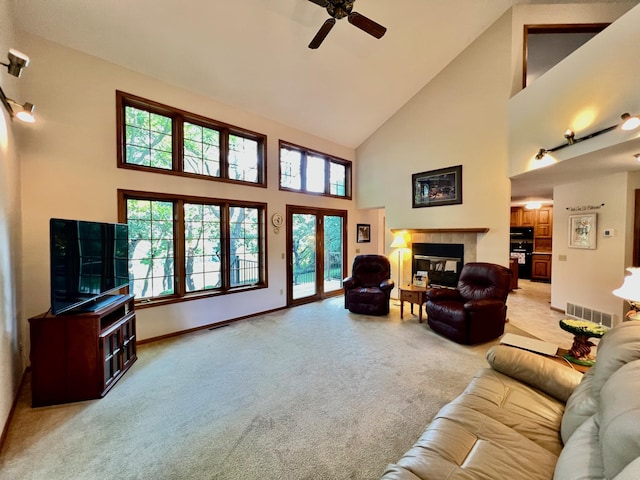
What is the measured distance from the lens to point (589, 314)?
4309 mm

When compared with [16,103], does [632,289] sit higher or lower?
lower

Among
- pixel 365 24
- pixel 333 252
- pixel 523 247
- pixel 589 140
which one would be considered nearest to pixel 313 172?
pixel 333 252

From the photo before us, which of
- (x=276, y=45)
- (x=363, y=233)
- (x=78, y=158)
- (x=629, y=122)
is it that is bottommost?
(x=363, y=233)

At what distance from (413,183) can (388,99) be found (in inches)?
69.3

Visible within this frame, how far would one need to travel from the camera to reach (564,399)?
157cm

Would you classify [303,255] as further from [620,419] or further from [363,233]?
[620,419]

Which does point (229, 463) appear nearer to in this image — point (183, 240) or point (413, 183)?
point (183, 240)

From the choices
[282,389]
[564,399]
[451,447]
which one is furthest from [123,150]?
[564,399]

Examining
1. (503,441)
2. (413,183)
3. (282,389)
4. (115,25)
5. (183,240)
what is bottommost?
(282,389)

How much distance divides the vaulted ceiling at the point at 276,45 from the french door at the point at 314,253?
1910 millimetres

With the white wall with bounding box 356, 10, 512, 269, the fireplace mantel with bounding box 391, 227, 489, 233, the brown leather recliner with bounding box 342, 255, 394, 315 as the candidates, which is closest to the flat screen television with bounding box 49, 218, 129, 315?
the brown leather recliner with bounding box 342, 255, 394, 315

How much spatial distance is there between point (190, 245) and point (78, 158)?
166cm

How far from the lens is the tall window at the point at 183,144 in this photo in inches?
138

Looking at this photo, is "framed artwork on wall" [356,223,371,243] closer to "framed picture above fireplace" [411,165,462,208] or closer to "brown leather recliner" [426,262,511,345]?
"framed picture above fireplace" [411,165,462,208]
